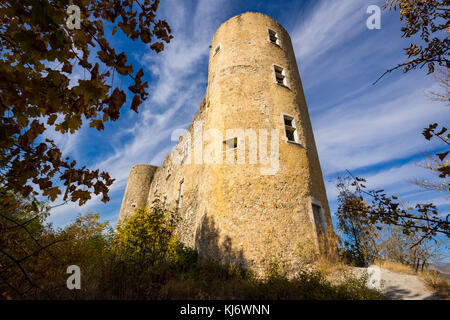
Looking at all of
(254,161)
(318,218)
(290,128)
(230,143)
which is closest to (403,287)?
(318,218)

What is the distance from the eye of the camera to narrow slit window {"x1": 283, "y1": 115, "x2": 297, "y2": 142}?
8498 millimetres

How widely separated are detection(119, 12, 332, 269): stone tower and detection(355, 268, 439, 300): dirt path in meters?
1.70

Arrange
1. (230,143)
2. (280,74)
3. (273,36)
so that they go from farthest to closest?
(273,36), (280,74), (230,143)

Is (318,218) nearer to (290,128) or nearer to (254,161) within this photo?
(254,161)

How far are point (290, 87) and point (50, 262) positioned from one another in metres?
10.1

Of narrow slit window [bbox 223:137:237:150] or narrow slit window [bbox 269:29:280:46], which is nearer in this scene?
narrow slit window [bbox 223:137:237:150]

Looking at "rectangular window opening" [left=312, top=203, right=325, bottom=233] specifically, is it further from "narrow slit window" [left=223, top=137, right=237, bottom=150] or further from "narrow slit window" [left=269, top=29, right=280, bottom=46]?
"narrow slit window" [left=269, top=29, right=280, bottom=46]

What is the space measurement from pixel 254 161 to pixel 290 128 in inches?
91.3

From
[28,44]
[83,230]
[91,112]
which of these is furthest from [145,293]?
[83,230]

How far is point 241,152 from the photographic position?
7.65 metres

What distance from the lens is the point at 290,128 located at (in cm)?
855

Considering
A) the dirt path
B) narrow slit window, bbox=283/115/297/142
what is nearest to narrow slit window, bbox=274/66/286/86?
narrow slit window, bbox=283/115/297/142

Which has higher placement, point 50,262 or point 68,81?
point 68,81
